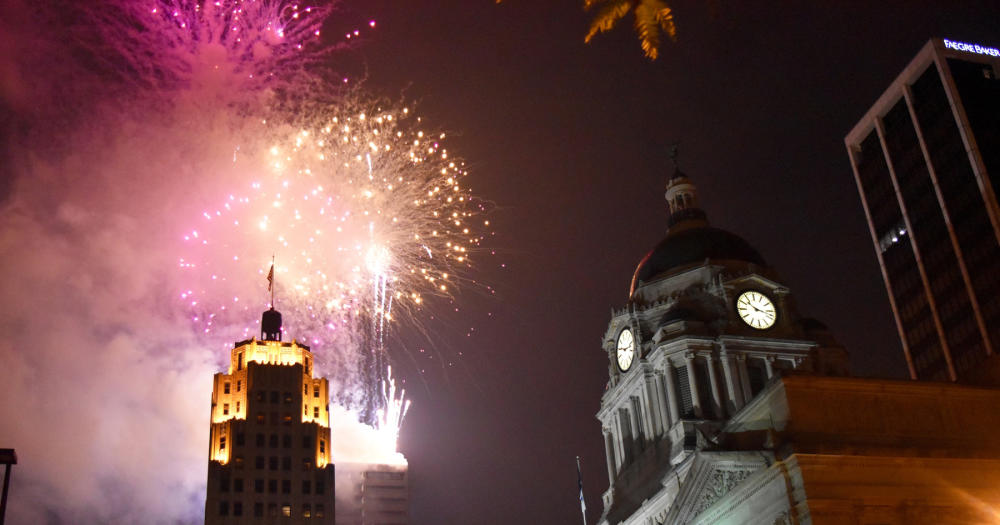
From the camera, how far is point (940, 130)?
408 ft

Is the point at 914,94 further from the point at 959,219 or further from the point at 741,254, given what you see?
the point at 741,254

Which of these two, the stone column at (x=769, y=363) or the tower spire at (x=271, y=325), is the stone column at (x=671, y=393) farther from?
the tower spire at (x=271, y=325)

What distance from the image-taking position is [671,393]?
80938mm

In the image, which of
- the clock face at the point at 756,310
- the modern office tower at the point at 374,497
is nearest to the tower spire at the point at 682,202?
the clock face at the point at 756,310

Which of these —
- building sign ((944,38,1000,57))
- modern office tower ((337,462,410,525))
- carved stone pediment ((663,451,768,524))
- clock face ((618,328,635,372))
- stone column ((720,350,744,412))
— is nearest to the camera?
carved stone pediment ((663,451,768,524))

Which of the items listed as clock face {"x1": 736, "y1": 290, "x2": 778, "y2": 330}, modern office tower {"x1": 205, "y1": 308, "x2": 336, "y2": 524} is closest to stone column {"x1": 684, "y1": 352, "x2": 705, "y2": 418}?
clock face {"x1": 736, "y1": 290, "x2": 778, "y2": 330}

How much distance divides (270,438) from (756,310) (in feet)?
188

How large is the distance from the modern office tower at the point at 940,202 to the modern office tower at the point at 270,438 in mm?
67390

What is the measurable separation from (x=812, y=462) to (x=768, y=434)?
2.86 meters

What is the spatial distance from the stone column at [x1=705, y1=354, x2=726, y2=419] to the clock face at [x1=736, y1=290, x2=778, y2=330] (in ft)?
15.3

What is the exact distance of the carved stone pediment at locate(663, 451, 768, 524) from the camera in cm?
4825

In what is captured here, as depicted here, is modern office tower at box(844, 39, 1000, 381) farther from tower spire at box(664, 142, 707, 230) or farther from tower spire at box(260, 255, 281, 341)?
tower spire at box(260, 255, 281, 341)

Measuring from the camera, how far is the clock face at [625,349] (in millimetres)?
86812

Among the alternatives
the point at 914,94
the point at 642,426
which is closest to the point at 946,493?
the point at 642,426
